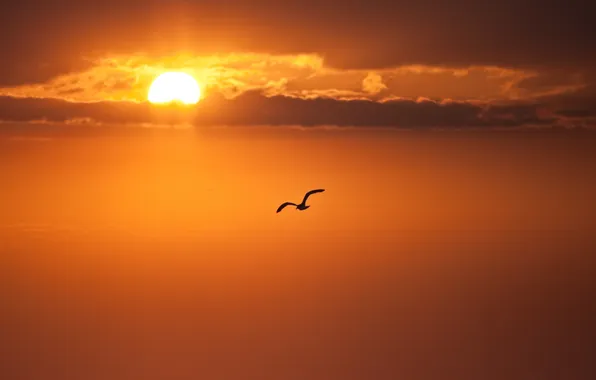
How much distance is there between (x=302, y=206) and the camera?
69375 millimetres
